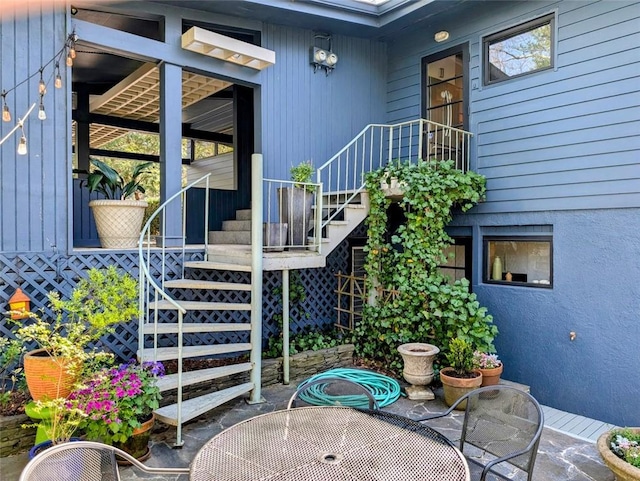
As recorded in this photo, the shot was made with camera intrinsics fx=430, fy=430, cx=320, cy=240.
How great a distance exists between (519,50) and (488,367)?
153 inches

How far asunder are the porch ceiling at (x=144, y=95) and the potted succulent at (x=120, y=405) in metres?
3.90

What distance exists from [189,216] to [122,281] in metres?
3.28

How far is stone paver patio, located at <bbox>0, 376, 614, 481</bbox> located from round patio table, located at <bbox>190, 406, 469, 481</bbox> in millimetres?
1187

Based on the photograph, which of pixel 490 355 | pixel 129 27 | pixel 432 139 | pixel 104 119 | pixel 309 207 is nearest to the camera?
pixel 490 355

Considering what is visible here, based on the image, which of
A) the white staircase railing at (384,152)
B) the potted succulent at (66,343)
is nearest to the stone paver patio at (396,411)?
the potted succulent at (66,343)

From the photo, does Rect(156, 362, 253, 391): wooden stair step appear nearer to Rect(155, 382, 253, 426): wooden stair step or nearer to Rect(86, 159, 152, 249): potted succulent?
Rect(155, 382, 253, 426): wooden stair step

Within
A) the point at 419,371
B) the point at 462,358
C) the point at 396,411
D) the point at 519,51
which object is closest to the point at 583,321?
the point at 462,358

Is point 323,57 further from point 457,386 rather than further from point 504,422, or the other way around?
point 504,422

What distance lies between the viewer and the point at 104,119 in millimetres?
7961

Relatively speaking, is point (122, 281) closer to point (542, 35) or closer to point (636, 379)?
point (636, 379)

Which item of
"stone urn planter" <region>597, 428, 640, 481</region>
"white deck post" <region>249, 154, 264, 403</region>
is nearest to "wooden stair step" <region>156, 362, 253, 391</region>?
"white deck post" <region>249, 154, 264, 403</region>

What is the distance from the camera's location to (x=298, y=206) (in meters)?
5.06

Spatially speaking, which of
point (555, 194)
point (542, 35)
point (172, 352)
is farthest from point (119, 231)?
point (542, 35)

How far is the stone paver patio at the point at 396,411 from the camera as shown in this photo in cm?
307
